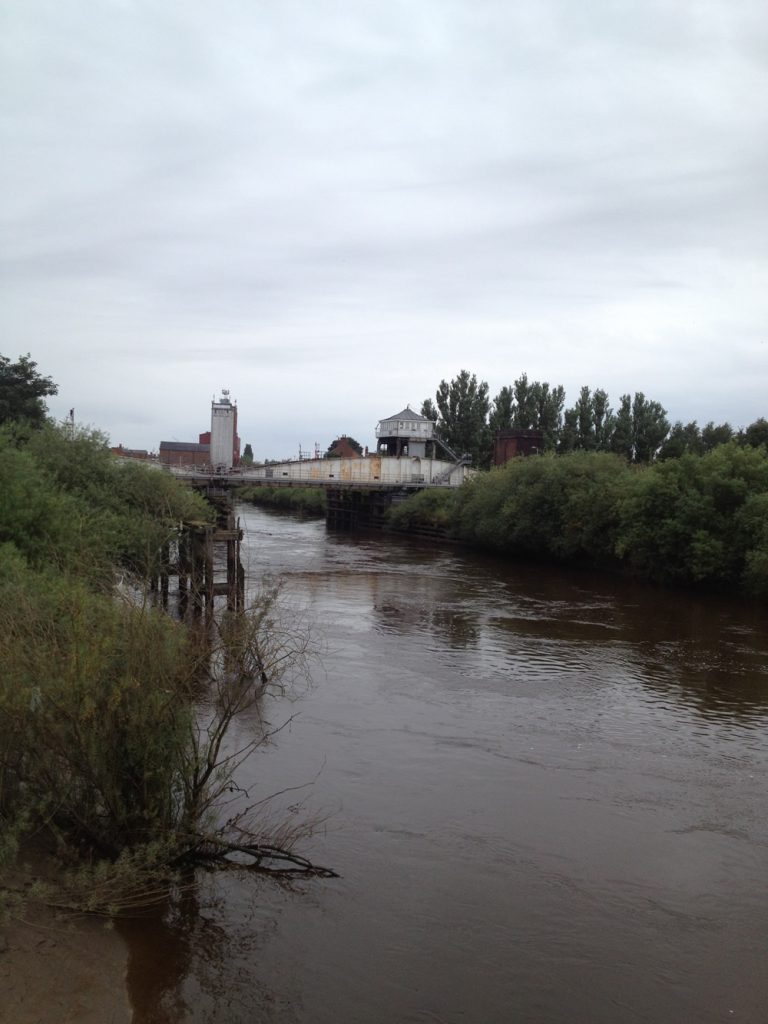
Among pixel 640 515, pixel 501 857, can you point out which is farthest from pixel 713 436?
pixel 501 857

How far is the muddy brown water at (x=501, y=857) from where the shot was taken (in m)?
7.63

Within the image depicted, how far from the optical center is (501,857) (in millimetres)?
10211

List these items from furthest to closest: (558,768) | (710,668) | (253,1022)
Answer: (710,668) < (558,768) < (253,1022)

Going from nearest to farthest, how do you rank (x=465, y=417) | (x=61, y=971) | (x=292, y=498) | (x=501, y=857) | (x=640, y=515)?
(x=61, y=971) < (x=501, y=857) < (x=640, y=515) < (x=465, y=417) < (x=292, y=498)

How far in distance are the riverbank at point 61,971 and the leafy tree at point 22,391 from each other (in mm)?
31620

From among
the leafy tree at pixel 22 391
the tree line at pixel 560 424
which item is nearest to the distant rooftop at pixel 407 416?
the tree line at pixel 560 424

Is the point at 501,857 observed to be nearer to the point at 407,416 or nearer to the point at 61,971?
the point at 61,971

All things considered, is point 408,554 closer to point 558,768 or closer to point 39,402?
point 39,402

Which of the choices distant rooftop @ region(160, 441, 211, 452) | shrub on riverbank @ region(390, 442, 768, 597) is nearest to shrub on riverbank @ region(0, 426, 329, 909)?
shrub on riverbank @ region(390, 442, 768, 597)

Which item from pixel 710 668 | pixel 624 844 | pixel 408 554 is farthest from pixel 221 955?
pixel 408 554

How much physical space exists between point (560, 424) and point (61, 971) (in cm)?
6819

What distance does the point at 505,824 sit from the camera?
1112 cm

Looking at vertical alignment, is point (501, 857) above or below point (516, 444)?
below

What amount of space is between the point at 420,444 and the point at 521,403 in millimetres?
9535
